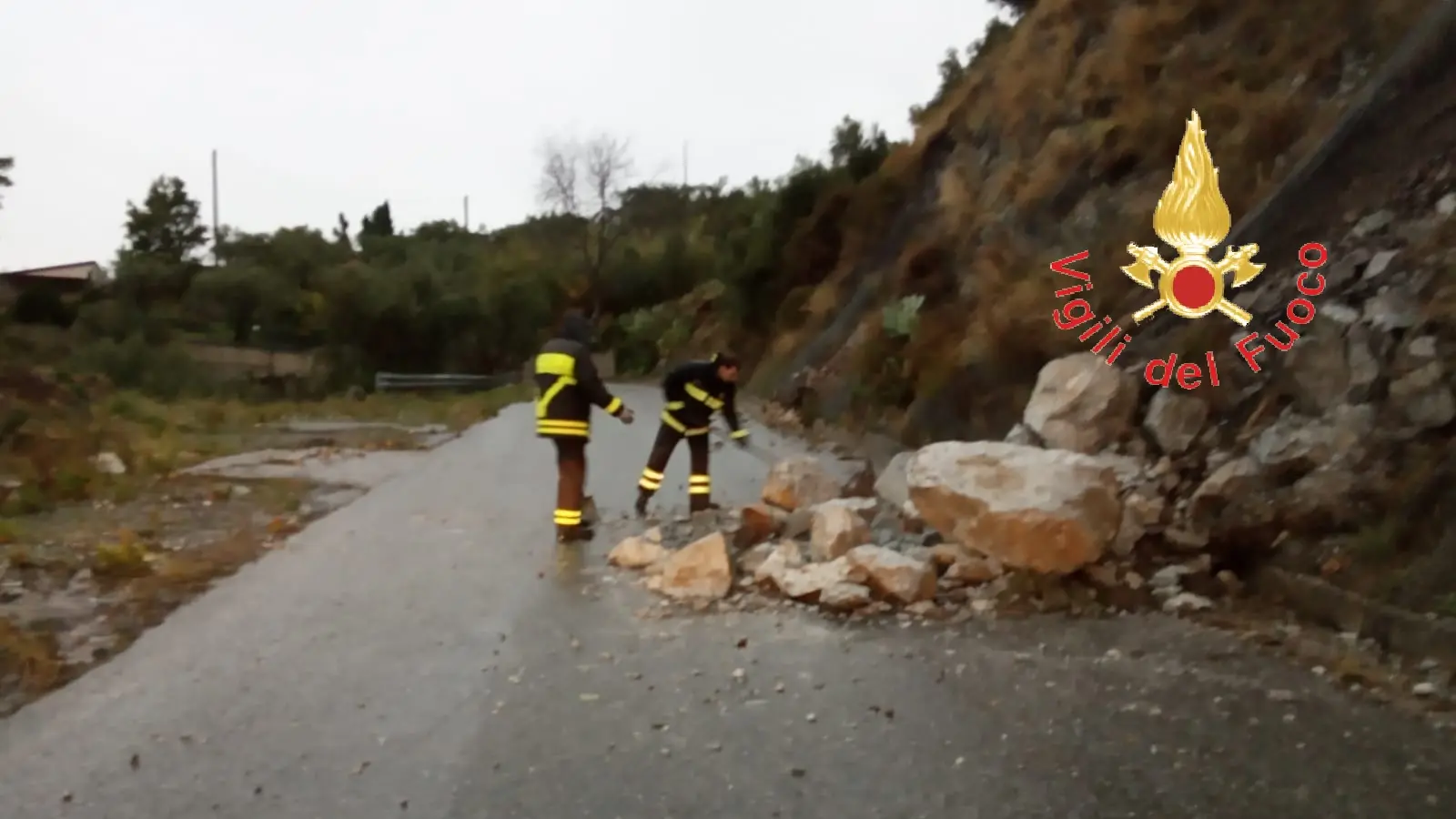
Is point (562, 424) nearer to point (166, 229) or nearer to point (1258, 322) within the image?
point (1258, 322)

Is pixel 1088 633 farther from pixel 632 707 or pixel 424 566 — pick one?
pixel 424 566

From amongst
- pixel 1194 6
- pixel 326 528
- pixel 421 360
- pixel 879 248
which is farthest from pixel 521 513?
pixel 421 360

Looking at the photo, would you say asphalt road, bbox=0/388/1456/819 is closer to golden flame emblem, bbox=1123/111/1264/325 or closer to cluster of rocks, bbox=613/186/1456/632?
cluster of rocks, bbox=613/186/1456/632

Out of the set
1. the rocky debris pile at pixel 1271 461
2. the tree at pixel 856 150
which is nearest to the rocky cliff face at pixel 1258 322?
the rocky debris pile at pixel 1271 461

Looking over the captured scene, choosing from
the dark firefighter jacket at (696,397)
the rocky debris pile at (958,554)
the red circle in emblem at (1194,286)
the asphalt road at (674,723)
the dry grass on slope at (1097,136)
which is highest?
the dry grass on slope at (1097,136)

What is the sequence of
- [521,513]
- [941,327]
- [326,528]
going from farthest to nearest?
[941,327] → [521,513] → [326,528]

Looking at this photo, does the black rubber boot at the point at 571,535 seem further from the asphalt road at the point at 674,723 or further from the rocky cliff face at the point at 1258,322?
the rocky cliff face at the point at 1258,322

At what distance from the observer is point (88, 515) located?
10.0 metres

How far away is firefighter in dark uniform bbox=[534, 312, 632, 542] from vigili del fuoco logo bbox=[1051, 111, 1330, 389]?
401cm

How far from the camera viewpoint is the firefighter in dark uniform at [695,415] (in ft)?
32.7

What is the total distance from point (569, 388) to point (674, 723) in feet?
15.2

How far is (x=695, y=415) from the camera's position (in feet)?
32.9

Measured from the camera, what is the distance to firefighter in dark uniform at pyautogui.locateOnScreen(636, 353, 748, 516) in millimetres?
Answer: 9969

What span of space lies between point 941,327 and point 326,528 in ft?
27.4
